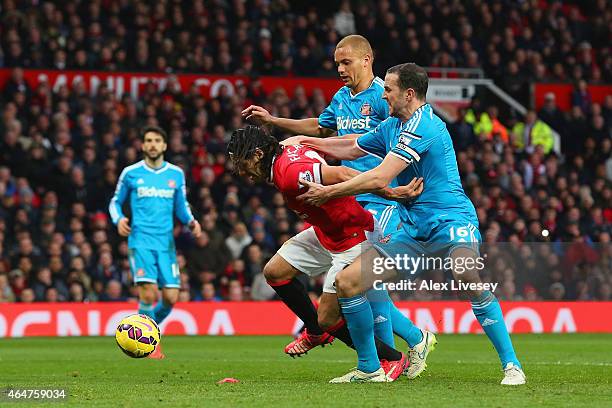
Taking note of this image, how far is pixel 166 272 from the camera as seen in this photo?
1297 centimetres

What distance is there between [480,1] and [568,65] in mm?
2269

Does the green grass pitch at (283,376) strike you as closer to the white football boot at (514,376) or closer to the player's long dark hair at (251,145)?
the white football boot at (514,376)

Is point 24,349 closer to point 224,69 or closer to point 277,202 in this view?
point 277,202

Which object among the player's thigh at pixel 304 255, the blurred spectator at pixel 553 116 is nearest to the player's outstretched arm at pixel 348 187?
the player's thigh at pixel 304 255

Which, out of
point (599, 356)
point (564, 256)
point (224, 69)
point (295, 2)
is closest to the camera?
point (599, 356)

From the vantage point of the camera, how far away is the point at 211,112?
20.2 m

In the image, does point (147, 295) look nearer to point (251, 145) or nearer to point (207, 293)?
point (207, 293)

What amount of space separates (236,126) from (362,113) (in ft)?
33.8

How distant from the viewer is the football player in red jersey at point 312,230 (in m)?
8.22

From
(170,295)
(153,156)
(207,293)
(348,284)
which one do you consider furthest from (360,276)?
(207,293)

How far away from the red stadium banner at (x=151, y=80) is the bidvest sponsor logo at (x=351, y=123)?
1078 cm

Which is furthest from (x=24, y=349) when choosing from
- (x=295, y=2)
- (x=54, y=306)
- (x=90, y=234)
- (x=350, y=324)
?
(x=295, y=2)

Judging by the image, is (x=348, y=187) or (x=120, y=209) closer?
(x=348, y=187)

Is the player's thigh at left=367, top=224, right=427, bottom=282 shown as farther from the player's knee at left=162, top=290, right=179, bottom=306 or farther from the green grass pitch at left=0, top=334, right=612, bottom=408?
the player's knee at left=162, top=290, right=179, bottom=306
